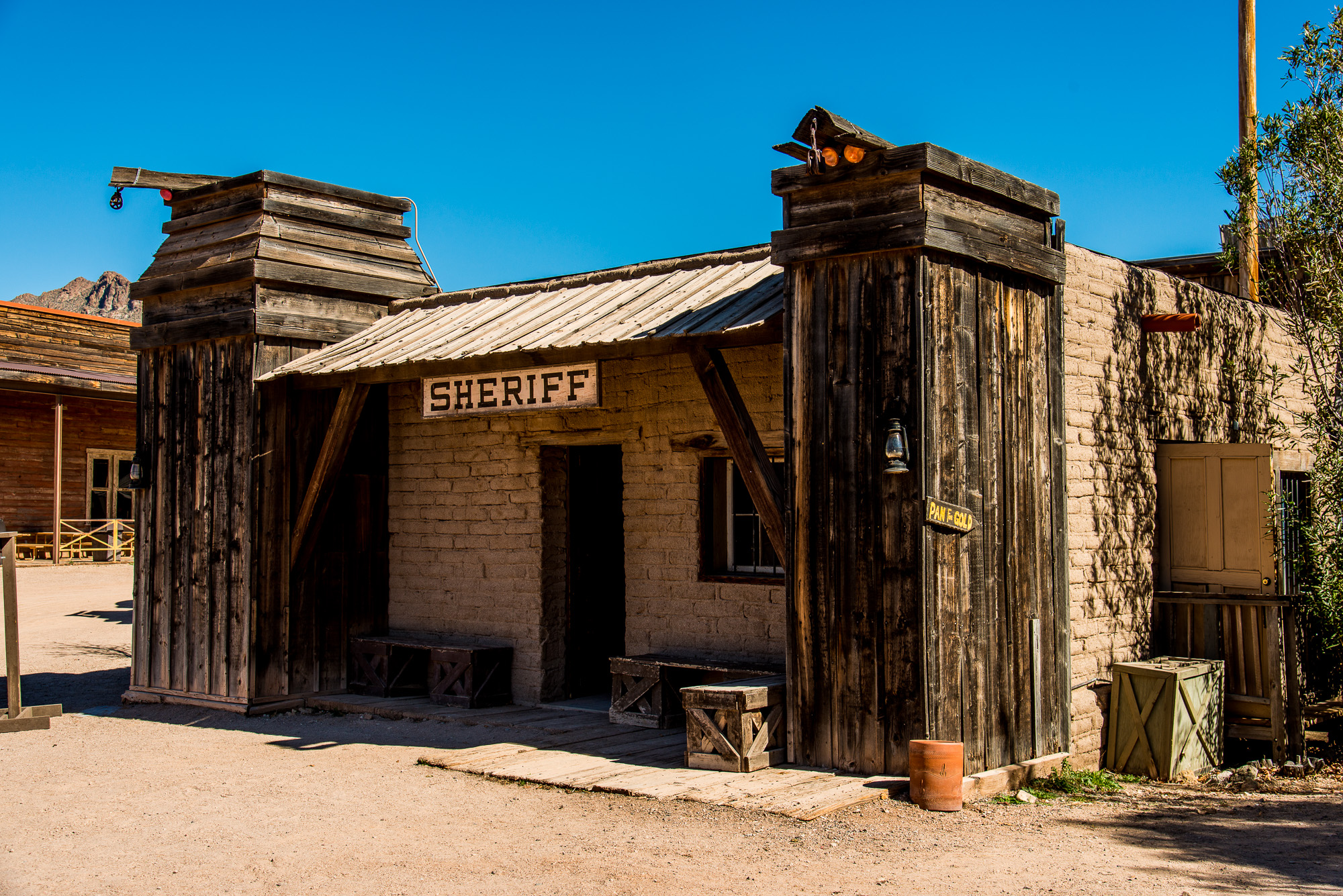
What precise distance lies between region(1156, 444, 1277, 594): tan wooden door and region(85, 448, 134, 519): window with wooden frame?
827 inches

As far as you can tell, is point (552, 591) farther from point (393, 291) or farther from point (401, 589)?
point (393, 291)

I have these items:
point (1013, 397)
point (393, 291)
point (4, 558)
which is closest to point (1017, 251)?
point (1013, 397)

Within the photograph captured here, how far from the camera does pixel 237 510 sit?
10375 millimetres

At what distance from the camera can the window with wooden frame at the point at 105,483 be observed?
947 inches

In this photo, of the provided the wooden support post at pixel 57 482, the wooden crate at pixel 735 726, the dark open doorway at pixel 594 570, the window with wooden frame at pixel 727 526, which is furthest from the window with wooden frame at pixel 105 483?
the wooden crate at pixel 735 726

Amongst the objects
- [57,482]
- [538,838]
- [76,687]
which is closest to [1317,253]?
[538,838]

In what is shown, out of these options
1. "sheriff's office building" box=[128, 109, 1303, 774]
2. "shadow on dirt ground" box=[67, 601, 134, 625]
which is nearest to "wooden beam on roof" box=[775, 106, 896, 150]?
"sheriff's office building" box=[128, 109, 1303, 774]

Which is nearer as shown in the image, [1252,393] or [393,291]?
[1252,393]

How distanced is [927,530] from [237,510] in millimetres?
6387

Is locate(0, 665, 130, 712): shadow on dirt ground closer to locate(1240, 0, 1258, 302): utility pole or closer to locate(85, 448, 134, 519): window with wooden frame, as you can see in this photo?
locate(1240, 0, 1258, 302): utility pole

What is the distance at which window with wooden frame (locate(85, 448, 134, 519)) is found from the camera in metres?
24.0

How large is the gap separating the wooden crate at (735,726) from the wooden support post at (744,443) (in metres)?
0.84

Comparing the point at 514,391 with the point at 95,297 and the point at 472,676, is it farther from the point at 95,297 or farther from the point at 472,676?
the point at 95,297

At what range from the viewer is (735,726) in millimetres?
7098
